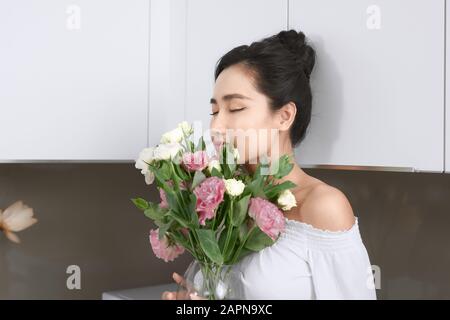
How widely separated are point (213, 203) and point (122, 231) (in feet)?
3.13

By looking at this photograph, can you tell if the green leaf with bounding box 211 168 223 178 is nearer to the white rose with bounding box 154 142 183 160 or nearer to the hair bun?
the white rose with bounding box 154 142 183 160

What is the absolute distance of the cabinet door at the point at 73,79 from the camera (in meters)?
1.24

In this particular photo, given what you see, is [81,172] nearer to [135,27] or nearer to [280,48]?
[135,27]

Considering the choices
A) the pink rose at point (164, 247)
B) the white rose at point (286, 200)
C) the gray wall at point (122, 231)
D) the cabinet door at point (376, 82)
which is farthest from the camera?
the gray wall at point (122, 231)

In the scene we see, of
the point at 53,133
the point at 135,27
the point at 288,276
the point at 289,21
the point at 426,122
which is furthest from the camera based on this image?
the point at 135,27

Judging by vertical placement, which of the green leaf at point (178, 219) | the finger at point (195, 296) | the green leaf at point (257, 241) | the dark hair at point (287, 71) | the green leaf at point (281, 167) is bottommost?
the finger at point (195, 296)

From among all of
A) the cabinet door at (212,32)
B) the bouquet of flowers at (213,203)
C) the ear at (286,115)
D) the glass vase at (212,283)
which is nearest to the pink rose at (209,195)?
the bouquet of flowers at (213,203)

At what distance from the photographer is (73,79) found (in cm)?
130

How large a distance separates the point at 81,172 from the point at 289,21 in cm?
93

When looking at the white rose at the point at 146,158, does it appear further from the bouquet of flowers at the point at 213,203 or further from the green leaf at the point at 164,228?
the green leaf at the point at 164,228

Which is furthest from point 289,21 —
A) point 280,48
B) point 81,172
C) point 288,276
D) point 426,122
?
point 81,172

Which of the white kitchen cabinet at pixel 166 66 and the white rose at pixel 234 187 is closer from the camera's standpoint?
the white rose at pixel 234 187

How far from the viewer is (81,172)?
1789 millimetres

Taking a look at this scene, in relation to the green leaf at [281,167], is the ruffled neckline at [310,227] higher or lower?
lower
